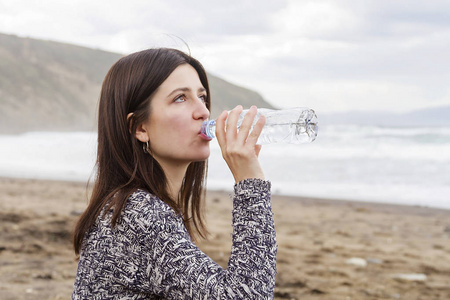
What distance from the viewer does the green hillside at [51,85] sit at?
48.2m

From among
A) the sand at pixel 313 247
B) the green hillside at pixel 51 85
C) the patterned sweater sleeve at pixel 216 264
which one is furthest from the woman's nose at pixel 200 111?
the green hillside at pixel 51 85

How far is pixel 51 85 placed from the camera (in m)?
56.6

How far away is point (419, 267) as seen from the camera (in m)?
5.76

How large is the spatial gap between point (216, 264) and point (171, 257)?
12cm

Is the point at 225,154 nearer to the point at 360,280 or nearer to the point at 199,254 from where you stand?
the point at 199,254

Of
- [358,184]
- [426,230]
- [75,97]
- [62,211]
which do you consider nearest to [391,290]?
[426,230]

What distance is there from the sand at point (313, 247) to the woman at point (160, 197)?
2.75 metres

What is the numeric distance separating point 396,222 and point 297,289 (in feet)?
12.8

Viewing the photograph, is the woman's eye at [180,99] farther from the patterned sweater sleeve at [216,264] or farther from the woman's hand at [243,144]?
the patterned sweater sleeve at [216,264]

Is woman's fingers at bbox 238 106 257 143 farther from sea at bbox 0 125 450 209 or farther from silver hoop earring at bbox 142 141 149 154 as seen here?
sea at bbox 0 125 450 209

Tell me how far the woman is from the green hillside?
42.8m

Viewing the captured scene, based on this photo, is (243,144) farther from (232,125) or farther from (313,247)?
(313,247)

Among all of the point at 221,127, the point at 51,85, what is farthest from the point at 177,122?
the point at 51,85

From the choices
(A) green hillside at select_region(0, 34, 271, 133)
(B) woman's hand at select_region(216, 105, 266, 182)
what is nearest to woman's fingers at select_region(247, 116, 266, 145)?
(B) woman's hand at select_region(216, 105, 266, 182)
